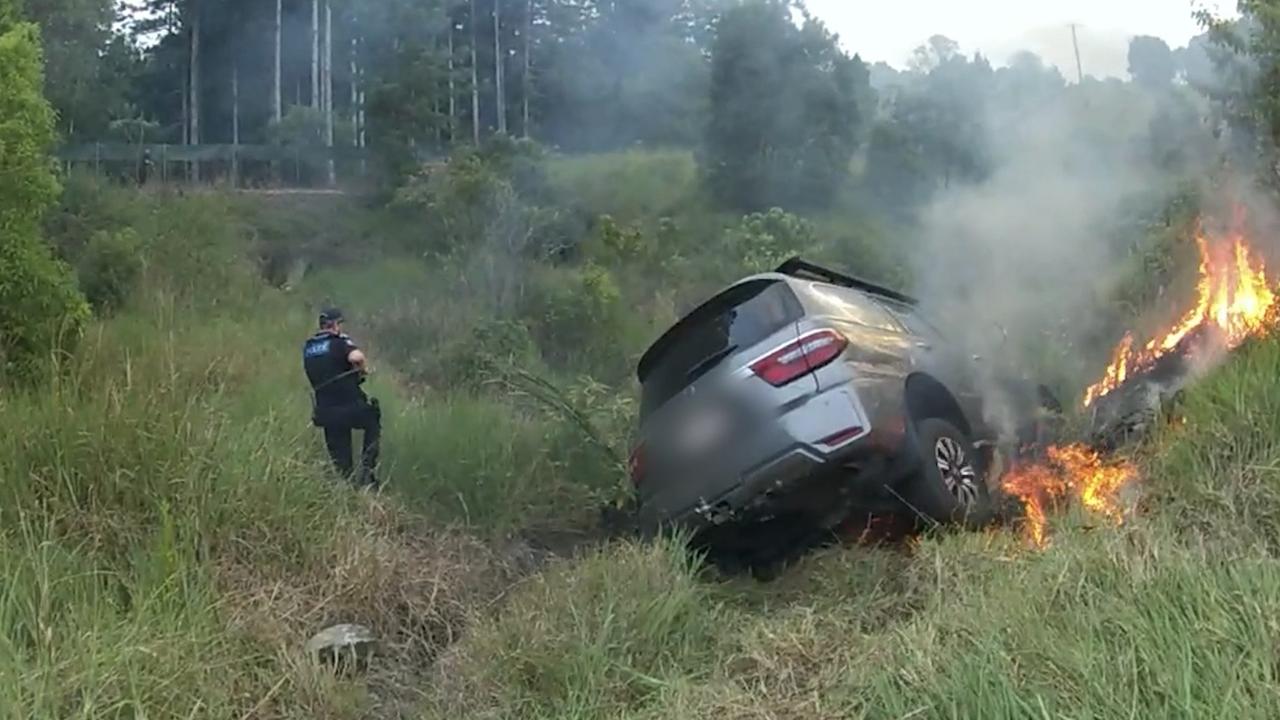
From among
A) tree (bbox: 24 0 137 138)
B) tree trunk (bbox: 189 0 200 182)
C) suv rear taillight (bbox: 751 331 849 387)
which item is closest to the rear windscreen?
suv rear taillight (bbox: 751 331 849 387)

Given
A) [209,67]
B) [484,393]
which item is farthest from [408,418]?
[209,67]

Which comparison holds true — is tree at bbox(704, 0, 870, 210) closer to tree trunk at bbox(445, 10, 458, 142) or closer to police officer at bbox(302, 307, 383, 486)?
tree trunk at bbox(445, 10, 458, 142)

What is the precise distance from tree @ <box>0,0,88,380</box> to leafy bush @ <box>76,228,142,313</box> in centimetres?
644

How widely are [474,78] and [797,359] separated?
77.6 feet

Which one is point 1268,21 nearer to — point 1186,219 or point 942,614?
point 1186,219

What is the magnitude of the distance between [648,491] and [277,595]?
191 centimetres

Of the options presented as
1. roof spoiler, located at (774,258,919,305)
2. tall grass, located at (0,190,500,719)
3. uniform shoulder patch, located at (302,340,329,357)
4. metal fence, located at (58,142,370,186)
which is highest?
metal fence, located at (58,142,370,186)

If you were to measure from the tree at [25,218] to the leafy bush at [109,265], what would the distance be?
6435 mm

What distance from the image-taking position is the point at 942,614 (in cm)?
429

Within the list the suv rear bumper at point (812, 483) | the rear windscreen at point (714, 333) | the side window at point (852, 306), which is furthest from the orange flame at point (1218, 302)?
the rear windscreen at point (714, 333)

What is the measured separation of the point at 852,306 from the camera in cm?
648

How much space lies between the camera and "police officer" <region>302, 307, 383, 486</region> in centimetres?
766

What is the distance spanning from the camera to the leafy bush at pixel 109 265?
45.5 feet

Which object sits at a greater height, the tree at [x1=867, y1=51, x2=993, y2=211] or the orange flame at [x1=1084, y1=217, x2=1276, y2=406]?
the tree at [x1=867, y1=51, x2=993, y2=211]
